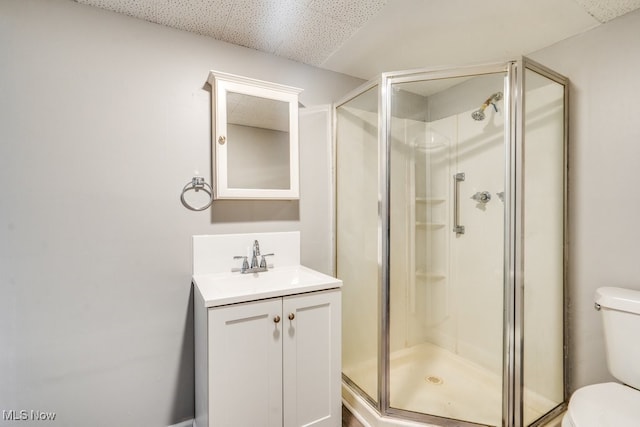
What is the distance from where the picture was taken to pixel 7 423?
125cm

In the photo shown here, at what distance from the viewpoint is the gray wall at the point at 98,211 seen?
1.28m

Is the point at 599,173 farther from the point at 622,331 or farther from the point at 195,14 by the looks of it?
the point at 195,14

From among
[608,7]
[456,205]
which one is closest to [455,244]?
[456,205]

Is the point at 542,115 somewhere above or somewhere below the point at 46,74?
below

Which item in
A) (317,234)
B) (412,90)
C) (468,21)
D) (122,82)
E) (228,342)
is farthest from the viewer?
(317,234)

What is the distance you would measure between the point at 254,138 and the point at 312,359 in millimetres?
1279

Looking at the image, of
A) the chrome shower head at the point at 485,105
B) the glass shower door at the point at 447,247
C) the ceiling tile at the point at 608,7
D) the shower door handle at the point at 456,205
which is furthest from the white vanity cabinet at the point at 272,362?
the ceiling tile at the point at 608,7

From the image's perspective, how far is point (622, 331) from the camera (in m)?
1.33

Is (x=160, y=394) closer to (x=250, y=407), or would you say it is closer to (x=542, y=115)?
(x=250, y=407)

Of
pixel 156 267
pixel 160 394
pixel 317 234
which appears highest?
pixel 317 234

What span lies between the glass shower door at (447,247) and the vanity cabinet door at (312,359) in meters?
0.39

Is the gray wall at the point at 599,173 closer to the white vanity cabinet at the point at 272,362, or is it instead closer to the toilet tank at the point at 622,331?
the toilet tank at the point at 622,331

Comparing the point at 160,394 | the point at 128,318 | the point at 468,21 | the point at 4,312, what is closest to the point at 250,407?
the point at 160,394

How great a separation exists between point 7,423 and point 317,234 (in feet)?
5.68
